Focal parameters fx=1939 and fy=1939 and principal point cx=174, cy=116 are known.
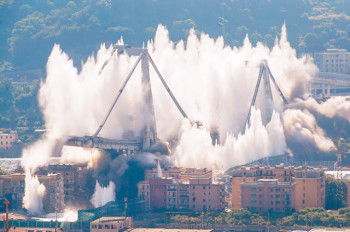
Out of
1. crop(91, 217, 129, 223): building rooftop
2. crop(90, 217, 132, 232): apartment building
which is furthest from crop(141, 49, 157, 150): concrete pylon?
crop(90, 217, 132, 232): apartment building

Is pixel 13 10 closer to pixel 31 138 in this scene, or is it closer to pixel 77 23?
pixel 77 23

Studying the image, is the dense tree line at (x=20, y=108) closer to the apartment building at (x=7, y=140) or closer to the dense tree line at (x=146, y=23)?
the apartment building at (x=7, y=140)

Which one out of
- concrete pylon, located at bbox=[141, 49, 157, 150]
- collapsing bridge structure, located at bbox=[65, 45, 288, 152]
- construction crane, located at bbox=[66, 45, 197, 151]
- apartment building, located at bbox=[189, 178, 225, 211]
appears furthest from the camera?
concrete pylon, located at bbox=[141, 49, 157, 150]

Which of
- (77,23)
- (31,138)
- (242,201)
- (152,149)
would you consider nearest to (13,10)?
(77,23)

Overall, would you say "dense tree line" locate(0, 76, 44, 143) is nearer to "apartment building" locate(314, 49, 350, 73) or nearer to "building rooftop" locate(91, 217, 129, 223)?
"apartment building" locate(314, 49, 350, 73)

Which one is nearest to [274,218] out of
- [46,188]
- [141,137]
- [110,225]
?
[110,225]

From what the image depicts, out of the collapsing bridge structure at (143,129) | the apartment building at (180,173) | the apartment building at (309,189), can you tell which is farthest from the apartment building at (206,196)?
the collapsing bridge structure at (143,129)
